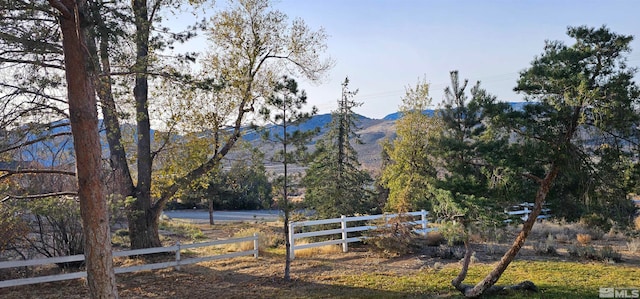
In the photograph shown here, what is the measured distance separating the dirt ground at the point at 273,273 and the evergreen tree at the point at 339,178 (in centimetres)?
355

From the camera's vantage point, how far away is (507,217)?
644 centimetres

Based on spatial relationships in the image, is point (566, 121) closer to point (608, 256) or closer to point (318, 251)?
point (608, 256)

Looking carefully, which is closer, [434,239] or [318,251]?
[318,251]

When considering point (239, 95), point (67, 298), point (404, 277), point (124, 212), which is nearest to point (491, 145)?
point (404, 277)

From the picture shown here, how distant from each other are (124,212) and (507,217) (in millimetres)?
9379

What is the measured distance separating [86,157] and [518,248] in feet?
22.0

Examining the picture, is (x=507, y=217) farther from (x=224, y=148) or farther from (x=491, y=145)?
(x=224, y=148)

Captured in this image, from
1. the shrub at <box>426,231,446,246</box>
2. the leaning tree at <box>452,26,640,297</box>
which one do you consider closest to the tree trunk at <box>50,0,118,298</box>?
the leaning tree at <box>452,26,640,297</box>

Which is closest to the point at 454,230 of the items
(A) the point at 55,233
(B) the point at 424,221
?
(B) the point at 424,221

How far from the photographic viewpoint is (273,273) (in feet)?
33.9

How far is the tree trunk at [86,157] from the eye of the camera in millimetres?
5582

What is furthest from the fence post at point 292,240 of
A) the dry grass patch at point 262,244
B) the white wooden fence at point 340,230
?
the dry grass patch at point 262,244

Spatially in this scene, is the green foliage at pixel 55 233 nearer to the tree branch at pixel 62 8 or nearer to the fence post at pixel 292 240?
the fence post at pixel 292 240

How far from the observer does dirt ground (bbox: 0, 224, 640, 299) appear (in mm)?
8695
